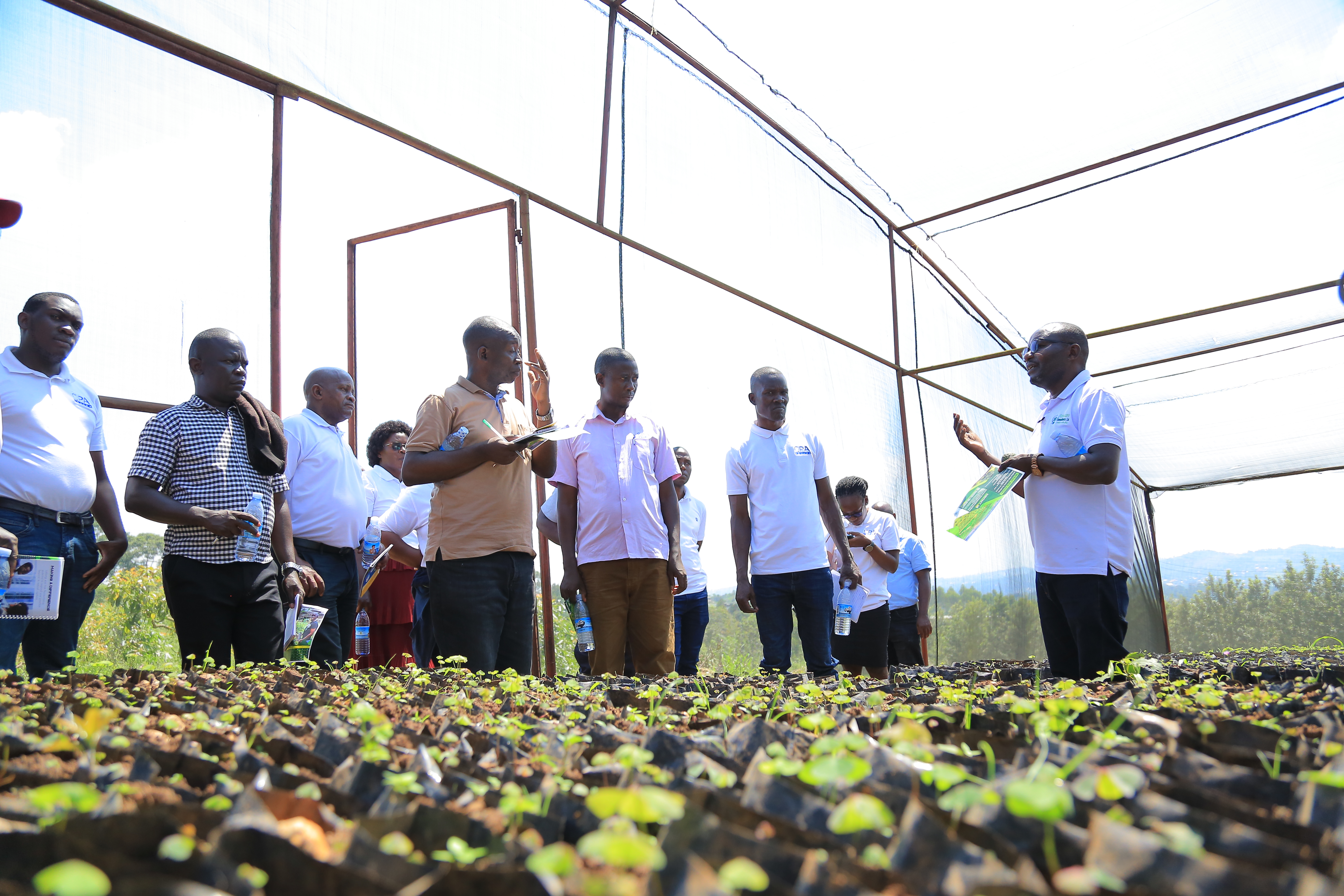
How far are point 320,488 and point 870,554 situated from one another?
3218 millimetres

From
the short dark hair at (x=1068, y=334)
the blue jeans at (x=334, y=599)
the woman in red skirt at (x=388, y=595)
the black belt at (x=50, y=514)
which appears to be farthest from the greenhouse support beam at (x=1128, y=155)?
the black belt at (x=50, y=514)

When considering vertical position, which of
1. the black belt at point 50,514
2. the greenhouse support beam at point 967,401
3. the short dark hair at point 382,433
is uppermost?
the greenhouse support beam at point 967,401

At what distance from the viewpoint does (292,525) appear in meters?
3.62

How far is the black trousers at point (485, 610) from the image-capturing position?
2.98 metres

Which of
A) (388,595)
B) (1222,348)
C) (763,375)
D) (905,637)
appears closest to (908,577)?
(905,637)

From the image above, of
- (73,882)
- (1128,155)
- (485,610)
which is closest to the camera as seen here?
(73,882)

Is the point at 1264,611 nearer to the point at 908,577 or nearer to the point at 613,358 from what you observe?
the point at 908,577

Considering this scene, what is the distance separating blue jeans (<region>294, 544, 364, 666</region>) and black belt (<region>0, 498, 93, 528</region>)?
2.56ft

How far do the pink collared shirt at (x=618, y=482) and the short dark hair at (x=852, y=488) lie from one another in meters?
2.14

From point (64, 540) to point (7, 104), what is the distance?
144 centimetres

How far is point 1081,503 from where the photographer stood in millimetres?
3156

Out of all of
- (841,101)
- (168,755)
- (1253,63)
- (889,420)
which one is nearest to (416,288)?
(841,101)

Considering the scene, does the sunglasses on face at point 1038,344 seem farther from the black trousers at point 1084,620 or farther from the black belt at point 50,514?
the black belt at point 50,514

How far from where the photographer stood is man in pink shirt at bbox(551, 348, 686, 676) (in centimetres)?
A: 340
